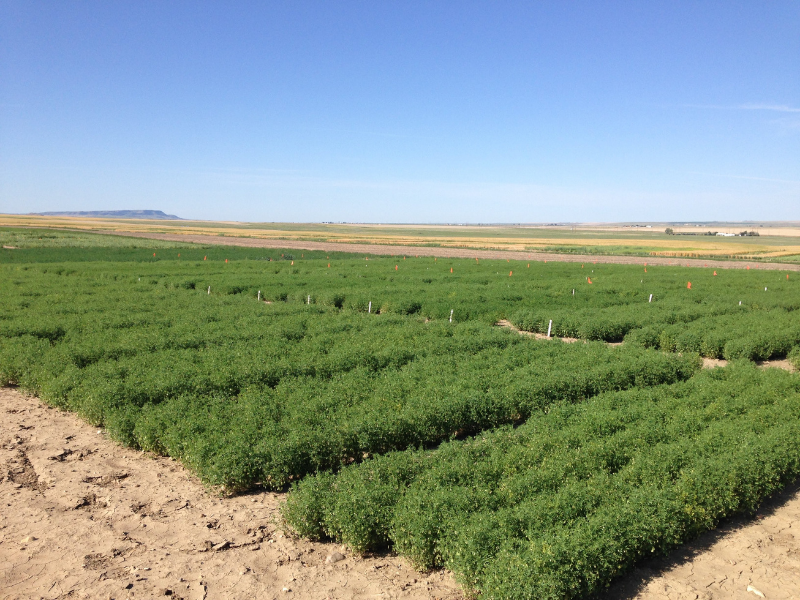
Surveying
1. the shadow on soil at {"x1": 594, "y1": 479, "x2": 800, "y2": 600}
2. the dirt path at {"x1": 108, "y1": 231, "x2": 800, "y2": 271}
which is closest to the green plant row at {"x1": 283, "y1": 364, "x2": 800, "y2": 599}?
the shadow on soil at {"x1": 594, "y1": 479, "x2": 800, "y2": 600}

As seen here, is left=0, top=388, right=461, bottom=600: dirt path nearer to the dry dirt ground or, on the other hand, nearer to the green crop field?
the dry dirt ground

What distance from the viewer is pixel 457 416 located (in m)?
10.4

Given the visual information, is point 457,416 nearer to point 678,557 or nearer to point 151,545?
point 678,557

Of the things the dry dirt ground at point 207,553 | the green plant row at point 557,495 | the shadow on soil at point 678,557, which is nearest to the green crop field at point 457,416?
the green plant row at point 557,495

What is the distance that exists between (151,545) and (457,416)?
18.3 ft

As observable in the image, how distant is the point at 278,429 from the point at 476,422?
12.6 feet

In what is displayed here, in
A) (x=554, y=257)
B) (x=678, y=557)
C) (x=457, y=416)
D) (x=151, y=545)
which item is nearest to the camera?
(x=678, y=557)

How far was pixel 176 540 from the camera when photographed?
7.27 meters

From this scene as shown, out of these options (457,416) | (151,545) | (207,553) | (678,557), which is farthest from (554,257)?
(151,545)

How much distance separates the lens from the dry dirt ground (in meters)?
6.25

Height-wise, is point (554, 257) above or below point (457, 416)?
above

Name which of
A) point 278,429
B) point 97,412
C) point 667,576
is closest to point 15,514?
point 97,412

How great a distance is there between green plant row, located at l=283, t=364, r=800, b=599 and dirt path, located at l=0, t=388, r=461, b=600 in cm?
43

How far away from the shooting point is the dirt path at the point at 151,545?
6242 millimetres
